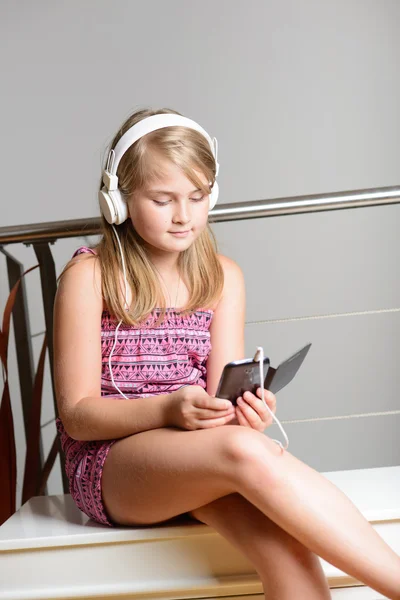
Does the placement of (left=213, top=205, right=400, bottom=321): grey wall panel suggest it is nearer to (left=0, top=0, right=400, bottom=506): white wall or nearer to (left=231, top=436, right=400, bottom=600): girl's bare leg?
(left=0, top=0, right=400, bottom=506): white wall

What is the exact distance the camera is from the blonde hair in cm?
149

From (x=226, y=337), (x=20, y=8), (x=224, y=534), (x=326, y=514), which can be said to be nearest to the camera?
(x=326, y=514)

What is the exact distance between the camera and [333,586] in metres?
1.42

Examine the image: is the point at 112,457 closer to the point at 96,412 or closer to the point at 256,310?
the point at 96,412

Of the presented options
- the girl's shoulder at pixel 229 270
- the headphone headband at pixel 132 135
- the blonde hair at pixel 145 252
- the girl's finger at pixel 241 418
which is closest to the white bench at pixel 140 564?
the girl's finger at pixel 241 418

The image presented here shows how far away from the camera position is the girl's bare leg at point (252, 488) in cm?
116

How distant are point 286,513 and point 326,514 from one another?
0.06 meters

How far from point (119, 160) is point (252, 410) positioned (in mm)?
564

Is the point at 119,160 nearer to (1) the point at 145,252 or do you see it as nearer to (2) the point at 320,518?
(1) the point at 145,252

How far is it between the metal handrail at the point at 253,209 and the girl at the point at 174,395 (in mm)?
253

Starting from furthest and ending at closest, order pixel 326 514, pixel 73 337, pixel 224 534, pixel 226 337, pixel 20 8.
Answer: pixel 20 8, pixel 226 337, pixel 73 337, pixel 224 534, pixel 326 514

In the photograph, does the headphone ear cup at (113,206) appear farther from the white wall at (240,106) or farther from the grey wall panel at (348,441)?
the grey wall panel at (348,441)

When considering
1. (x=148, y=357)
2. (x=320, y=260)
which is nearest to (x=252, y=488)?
(x=148, y=357)

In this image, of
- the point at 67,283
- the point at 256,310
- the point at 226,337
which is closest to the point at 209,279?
the point at 226,337
